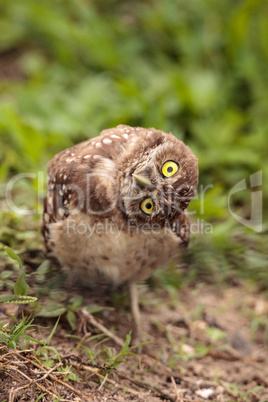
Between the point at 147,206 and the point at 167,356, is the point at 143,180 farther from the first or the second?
the point at 167,356

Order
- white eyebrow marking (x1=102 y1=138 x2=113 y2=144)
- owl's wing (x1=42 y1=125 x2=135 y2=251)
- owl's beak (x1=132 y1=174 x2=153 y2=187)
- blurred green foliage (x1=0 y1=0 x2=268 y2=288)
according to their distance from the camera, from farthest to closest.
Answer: blurred green foliage (x1=0 y1=0 x2=268 y2=288), white eyebrow marking (x1=102 y1=138 x2=113 y2=144), owl's wing (x1=42 y1=125 x2=135 y2=251), owl's beak (x1=132 y1=174 x2=153 y2=187)

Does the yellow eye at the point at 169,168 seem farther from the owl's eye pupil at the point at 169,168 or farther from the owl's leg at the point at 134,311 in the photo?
the owl's leg at the point at 134,311

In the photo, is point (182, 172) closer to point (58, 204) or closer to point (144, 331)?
point (58, 204)

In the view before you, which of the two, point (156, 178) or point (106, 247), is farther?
point (106, 247)

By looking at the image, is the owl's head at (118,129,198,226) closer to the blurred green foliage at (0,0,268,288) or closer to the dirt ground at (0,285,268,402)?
the dirt ground at (0,285,268,402)

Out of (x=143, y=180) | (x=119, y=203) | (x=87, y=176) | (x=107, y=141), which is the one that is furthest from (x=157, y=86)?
(x=143, y=180)

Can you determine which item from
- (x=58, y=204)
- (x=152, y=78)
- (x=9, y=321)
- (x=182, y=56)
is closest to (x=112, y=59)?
(x=152, y=78)

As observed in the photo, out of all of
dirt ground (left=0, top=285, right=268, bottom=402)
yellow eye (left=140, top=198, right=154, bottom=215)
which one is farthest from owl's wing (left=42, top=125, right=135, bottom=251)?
dirt ground (left=0, top=285, right=268, bottom=402)
